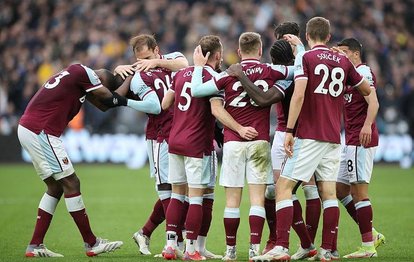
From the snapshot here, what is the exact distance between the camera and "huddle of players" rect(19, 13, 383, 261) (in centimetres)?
995

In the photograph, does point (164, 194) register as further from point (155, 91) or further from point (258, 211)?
point (258, 211)

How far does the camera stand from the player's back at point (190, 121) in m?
10.4

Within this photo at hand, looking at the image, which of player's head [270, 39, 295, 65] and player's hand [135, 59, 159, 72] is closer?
player's head [270, 39, 295, 65]

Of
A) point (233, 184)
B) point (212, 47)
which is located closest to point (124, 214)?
point (233, 184)

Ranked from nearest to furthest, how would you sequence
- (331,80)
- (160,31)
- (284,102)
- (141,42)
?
(331,80)
(284,102)
(141,42)
(160,31)

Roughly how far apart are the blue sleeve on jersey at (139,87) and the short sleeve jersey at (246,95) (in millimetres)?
1246

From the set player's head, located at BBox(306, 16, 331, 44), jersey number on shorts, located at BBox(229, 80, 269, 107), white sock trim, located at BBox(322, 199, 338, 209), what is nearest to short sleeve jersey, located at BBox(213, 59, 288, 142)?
jersey number on shorts, located at BBox(229, 80, 269, 107)

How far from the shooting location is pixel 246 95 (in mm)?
10109

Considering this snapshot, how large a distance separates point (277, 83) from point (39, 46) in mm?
18909

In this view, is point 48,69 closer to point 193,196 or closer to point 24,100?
point 24,100

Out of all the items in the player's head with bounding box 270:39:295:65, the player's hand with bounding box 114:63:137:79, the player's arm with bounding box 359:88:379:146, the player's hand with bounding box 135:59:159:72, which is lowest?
the player's arm with bounding box 359:88:379:146

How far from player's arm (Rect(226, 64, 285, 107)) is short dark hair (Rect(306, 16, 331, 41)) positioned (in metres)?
0.76

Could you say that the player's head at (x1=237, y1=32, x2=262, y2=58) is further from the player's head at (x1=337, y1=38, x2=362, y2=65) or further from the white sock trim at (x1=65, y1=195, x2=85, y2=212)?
the white sock trim at (x1=65, y1=195, x2=85, y2=212)

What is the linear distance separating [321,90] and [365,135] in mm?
1188
